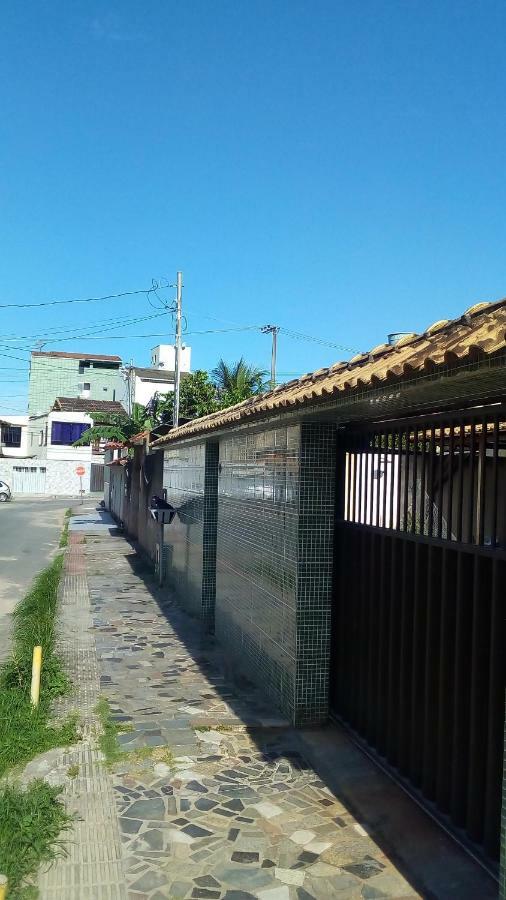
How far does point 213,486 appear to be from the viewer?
989 cm

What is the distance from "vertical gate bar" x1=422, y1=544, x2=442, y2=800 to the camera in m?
4.15

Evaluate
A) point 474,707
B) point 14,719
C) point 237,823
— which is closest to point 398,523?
point 474,707

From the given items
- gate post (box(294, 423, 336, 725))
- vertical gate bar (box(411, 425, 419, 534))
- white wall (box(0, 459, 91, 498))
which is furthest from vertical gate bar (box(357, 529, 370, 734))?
white wall (box(0, 459, 91, 498))

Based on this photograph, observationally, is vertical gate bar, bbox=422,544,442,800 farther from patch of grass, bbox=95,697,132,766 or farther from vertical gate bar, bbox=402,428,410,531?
patch of grass, bbox=95,697,132,766

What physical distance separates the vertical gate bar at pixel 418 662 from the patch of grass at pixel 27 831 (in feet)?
7.07

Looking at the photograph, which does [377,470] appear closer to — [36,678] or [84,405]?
[36,678]

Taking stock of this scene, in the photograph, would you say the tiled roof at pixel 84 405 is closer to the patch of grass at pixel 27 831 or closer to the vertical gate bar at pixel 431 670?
the patch of grass at pixel 27 831

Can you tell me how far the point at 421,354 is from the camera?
346cm

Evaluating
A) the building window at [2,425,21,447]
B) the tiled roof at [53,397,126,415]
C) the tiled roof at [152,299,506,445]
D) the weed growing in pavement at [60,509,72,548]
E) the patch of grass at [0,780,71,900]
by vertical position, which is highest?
the tiled roof at [53,397,126,415]

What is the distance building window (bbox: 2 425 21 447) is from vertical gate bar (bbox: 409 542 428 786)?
58727mm

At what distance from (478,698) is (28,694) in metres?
4.35

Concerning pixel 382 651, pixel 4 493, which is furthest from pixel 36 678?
pixel 4 493

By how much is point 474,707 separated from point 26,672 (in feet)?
15.7

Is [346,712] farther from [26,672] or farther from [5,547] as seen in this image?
[5,547]
